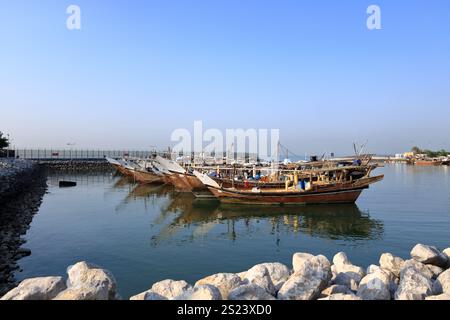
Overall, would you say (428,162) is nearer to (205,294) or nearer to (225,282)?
(225,282)

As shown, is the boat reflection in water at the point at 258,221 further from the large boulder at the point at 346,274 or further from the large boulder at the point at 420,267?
the large boulder at the point at 420,267

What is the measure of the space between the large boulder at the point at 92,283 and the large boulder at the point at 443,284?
18.5ft

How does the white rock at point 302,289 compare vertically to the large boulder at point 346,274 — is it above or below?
above

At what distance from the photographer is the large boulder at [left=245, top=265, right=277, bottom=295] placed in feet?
20.4

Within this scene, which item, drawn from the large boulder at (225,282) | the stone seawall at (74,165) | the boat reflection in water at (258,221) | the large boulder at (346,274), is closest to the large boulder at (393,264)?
the large boulder at (346,274)

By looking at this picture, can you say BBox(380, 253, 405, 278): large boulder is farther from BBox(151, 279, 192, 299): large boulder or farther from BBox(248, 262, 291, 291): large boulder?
→ BBox(151, 279, 192, 299): large boulder

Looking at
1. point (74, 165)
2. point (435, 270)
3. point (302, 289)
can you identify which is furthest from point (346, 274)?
point (74, 165)

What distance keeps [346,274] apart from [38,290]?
18.8 ft

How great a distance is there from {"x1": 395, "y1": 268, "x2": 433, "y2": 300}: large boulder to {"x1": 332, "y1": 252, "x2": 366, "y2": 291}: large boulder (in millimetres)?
928

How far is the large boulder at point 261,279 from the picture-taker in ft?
20.4

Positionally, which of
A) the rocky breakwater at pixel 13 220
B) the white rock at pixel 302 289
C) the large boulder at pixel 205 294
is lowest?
the rocky breakwater at pixel 13 220

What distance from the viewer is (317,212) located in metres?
22.8

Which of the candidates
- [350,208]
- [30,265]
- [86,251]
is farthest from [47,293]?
[350,208]
